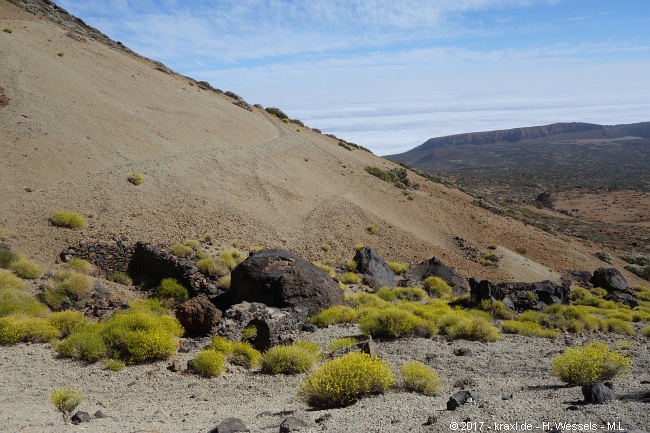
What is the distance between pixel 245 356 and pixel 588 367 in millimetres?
6470

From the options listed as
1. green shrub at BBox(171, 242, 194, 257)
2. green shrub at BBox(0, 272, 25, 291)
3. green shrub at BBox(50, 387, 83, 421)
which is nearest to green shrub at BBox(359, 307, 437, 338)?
green shrub at BBox(50, 387, 83, 421)

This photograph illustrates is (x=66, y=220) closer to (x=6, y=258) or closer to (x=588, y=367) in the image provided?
(x=6, y=258)

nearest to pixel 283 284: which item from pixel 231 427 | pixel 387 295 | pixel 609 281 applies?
pixel 387 295

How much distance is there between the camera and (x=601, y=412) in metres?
6.12

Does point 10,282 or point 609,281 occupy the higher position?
point 10,282

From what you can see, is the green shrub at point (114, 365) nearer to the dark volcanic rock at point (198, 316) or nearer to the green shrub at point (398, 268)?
the dark volcanic rock at point (198, 316)

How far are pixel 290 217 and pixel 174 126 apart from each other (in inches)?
471

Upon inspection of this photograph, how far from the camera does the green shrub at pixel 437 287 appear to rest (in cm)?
1828

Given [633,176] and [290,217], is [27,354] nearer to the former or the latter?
[290,217]

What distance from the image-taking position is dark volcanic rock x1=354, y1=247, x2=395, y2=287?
18328mm

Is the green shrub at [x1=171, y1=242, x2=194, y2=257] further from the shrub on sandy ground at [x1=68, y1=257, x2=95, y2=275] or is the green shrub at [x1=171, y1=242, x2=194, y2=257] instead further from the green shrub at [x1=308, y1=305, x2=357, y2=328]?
the green shrub at [x1=308, y1=305, x2=357, y2=328]

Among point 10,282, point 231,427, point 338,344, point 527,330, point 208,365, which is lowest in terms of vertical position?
point 527,330

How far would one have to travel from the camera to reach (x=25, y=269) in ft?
44.8

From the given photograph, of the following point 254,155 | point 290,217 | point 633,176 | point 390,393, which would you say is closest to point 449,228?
point 290,217
